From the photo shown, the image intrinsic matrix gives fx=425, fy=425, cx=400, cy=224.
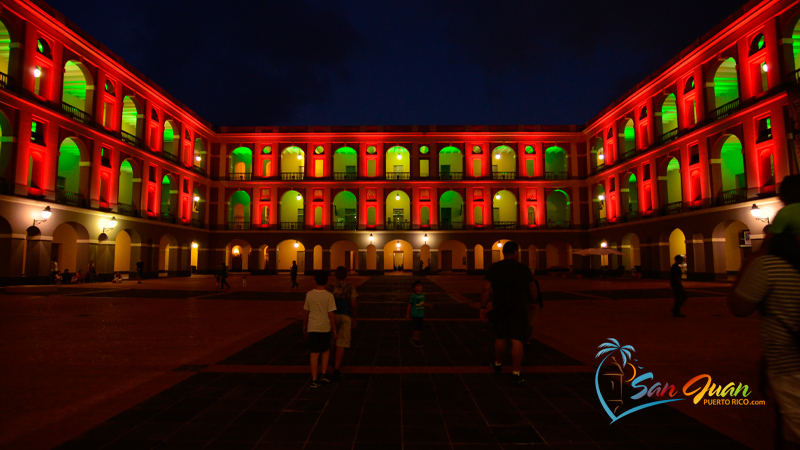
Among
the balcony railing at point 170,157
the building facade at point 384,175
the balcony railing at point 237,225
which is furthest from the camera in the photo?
the balcony railing at point 237,225

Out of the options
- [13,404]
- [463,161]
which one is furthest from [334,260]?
[13,404]

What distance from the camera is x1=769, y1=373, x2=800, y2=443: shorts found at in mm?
2246

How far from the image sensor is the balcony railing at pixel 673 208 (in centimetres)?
2735

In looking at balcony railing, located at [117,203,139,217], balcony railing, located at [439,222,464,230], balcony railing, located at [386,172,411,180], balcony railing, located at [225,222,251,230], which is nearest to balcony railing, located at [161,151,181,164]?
balcony railing, located at [117,203,139,217]

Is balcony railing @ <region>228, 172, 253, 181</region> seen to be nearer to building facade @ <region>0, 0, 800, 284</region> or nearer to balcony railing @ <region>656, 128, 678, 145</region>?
building facade @ <region>0, 0, 800, 284</region>

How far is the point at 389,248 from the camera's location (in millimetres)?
40906

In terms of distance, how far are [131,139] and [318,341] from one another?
3187cm

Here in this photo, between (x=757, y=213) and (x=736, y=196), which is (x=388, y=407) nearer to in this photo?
(x=757, y=213)

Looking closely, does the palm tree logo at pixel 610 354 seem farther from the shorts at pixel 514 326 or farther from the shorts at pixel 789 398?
the shorts at pixel 789 398

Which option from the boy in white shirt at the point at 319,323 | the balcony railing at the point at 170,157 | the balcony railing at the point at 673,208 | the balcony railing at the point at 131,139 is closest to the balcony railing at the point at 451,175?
the balcony railing at the point at 673,208

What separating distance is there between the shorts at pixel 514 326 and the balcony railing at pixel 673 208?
27378 millimetres

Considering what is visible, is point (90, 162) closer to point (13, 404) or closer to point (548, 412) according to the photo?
point (13, 404)

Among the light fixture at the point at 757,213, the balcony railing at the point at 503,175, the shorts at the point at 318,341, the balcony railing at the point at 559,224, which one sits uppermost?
the balcony railing at the point at 503,175

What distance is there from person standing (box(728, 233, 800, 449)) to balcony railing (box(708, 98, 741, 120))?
27005 mm
